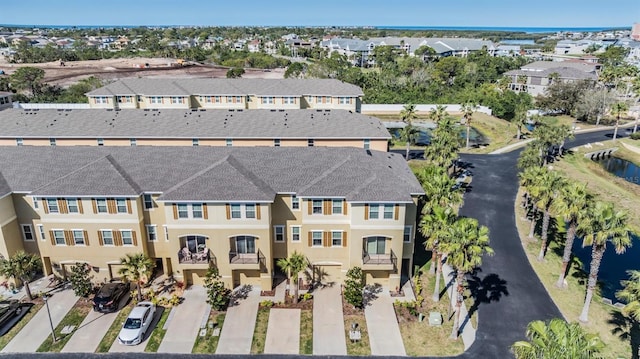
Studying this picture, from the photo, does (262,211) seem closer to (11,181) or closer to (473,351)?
(473,351)

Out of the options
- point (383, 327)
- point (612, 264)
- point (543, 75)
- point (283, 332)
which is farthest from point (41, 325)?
point (543, 75)

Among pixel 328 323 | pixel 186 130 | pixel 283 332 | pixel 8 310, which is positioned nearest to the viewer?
pixel 283 332

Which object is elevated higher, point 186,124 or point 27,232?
point 186,124

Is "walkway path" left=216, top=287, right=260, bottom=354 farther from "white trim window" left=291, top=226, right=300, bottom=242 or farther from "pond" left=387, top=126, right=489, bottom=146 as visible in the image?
"pond" left=387, top=126, right=489, bottom=146

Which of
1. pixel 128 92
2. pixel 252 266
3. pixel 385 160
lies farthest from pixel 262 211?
pixel 128 92

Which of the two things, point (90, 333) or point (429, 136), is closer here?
point (90, 333)

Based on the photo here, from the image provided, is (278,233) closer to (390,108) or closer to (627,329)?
(627,329)

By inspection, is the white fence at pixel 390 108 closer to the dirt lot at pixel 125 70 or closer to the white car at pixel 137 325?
the dirt lot at pixel 125 70
